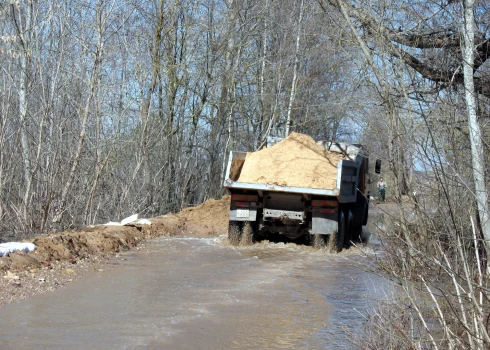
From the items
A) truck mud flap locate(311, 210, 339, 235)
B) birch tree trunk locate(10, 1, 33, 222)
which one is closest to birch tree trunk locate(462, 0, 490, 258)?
truck mud flap locate(311, 210, 339, 235)

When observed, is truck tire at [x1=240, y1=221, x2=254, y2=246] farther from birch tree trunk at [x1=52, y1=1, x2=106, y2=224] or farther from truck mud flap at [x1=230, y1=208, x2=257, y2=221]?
birch tree trunk at [x1=52, y1=1, x2=106, y2=224]

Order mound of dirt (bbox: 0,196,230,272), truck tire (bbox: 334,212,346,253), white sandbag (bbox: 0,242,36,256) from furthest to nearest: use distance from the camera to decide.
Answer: truck tire (bbox: 334,212,346,253), mound of dirt (bbox: 0,196,230,272), white sandbag (bbox: 0,242,36,256)

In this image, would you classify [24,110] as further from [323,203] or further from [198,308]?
[198,308]

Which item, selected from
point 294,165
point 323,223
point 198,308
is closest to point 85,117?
point 294,165

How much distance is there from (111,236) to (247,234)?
338 cm

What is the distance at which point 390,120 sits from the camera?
713cm

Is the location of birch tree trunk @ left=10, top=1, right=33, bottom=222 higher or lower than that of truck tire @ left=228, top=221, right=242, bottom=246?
higher

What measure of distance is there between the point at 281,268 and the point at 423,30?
517cm

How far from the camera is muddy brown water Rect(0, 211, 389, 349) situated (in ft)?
21.4

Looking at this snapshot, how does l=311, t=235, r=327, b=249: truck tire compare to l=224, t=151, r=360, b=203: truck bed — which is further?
l=311, t=235, r=327, b=249: truck tire

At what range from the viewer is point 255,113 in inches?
1152

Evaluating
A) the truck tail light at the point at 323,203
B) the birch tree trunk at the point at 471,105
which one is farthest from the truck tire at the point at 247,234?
the birch tree trunk at the point at 471,105

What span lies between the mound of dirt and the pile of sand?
9.85ft

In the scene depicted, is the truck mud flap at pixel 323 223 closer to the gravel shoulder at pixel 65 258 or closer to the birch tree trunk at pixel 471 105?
the gravel shoulder at pixel 65 258
